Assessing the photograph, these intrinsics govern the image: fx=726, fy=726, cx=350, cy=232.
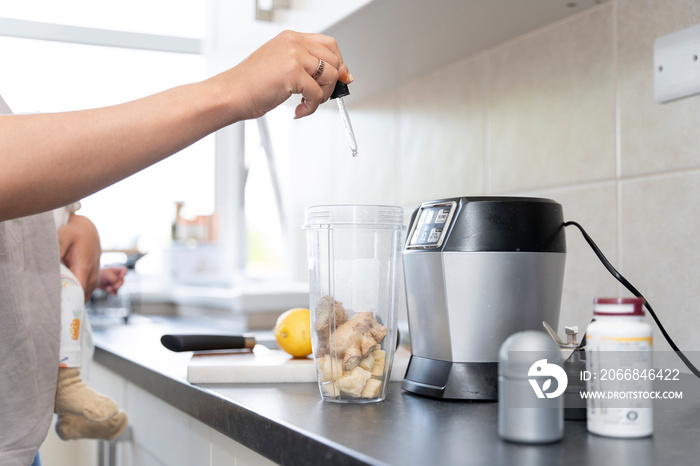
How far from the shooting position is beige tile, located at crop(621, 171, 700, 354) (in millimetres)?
1001

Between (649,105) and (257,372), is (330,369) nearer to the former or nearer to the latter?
(257,372)

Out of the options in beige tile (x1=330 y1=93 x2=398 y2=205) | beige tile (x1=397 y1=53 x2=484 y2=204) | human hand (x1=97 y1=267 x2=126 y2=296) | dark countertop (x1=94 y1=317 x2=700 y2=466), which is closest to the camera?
dark countertop (x1=94 y1=317 x2=700 y2=466)

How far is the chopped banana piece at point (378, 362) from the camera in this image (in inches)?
33.3

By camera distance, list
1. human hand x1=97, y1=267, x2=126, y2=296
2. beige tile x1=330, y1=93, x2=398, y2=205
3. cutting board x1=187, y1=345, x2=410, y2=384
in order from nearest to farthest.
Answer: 1. cutting board x1=187, y1=345, x2=410, y2=384
2. beige tile x1=330, y1=93, x2=398, y2=205
3. human hand x1=97, y1=267, x2=126, y2=296

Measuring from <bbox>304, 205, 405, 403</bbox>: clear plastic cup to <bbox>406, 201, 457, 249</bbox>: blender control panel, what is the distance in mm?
27

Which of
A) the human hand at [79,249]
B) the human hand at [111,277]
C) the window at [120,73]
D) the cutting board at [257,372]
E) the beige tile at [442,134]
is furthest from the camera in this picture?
the window at [120,73]

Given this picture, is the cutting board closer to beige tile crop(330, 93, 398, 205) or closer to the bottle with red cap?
the bottle with red cap

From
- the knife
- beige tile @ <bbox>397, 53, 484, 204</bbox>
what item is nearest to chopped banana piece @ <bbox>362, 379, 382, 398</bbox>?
the knife

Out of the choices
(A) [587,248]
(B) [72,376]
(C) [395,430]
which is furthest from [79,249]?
(A) [587,248]

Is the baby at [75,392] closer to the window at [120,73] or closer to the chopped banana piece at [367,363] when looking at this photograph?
the chopped banana piece at [367,363]

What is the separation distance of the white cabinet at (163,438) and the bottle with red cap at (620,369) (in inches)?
13.5

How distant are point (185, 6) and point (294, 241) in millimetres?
1410

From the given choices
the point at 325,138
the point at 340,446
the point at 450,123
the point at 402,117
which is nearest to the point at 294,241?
the point at 325,138

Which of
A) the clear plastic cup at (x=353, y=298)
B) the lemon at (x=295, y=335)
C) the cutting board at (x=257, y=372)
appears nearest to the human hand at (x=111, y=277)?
the lemon at (x=295, y=335)
